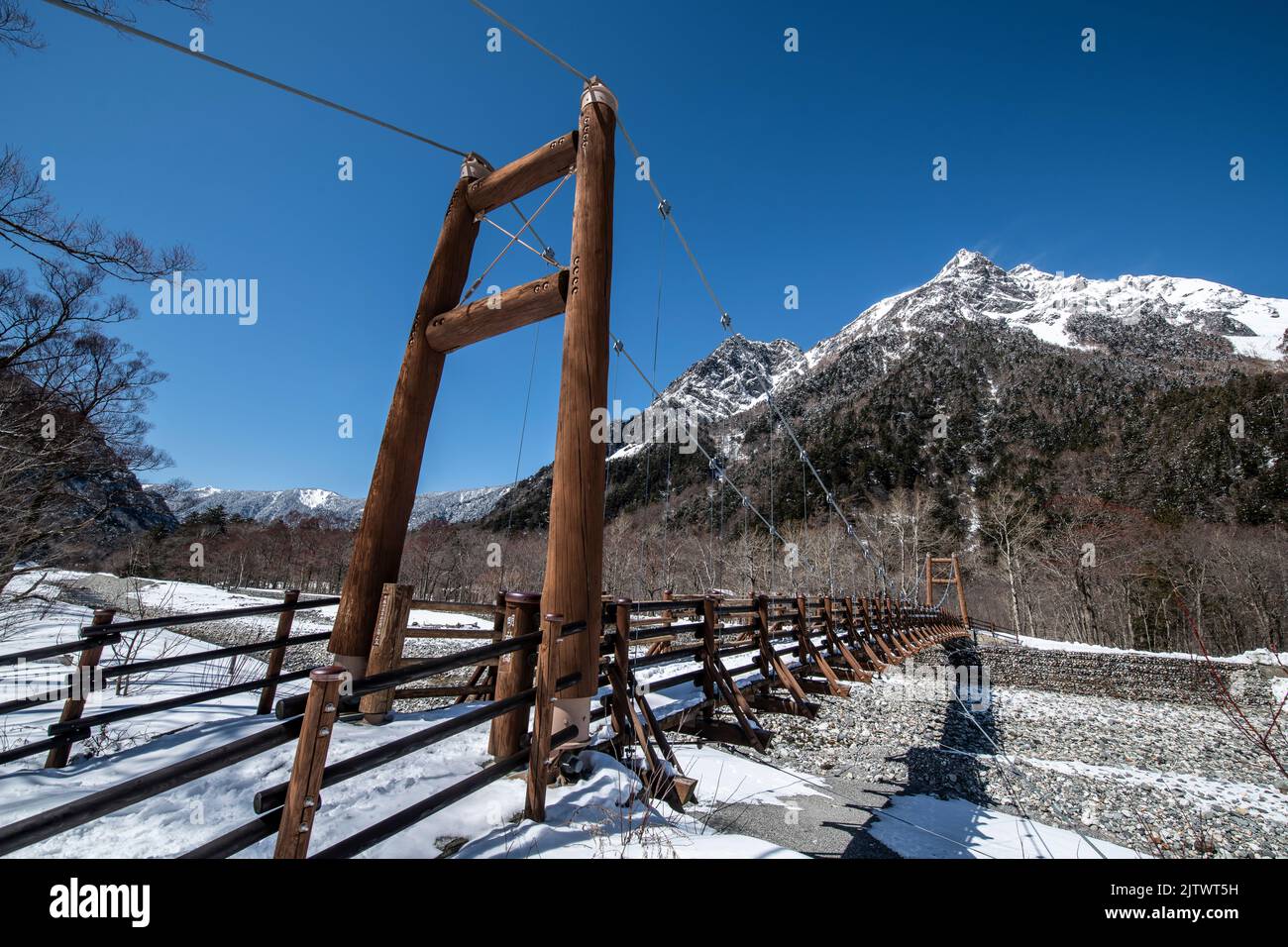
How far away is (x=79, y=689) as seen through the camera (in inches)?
127

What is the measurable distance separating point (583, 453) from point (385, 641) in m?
2.17

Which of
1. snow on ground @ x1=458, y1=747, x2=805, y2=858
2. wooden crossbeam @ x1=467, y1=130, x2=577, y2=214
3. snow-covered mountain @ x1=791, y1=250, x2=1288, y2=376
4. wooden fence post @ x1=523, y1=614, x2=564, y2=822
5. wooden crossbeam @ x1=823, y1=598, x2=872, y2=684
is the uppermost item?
snow-covered mountain @ x1=791, y1=250, x2=1288, y2=376

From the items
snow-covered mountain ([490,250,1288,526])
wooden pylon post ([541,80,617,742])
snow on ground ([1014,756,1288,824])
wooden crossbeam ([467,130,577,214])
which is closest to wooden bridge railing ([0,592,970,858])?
wooden pylon post ([541,80,617,742])

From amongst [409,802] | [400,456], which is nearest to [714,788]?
[409,802]

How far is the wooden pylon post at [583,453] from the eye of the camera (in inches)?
119

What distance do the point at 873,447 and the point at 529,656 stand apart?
3077 inches

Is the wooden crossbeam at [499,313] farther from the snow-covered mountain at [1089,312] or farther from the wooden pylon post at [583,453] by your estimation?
the snow-covered mountain at [1089,312]

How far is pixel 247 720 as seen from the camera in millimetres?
4035

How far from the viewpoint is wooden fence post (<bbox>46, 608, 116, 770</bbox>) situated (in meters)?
3.21

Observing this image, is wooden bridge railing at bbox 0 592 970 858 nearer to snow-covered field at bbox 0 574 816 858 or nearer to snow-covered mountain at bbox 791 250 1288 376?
snow-covered field at bbox 0 574 816 858

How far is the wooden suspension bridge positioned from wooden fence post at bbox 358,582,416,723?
1 centimetres

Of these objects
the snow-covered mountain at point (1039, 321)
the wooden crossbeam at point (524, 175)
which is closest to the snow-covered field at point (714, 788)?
the wooden crossbeam at point (524, 175)

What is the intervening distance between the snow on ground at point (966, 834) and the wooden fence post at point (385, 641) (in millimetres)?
3556

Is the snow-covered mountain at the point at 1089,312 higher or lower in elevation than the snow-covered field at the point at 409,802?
higher
